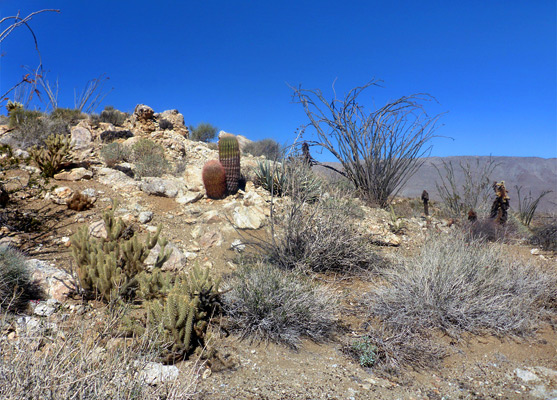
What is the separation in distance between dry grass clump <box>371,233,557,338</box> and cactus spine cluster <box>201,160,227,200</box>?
387cm

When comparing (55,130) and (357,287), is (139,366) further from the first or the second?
(55,130)

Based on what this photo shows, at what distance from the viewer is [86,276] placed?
366 centimetres

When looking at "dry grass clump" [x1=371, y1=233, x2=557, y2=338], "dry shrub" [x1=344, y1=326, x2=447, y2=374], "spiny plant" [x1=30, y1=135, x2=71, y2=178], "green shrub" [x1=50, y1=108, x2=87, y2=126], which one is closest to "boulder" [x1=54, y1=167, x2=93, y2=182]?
"spiny plant" [x1=30, y1=135, x2=71, y2=178]

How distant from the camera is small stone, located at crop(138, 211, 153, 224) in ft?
18.9

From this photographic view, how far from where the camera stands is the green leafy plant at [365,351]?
298 cm

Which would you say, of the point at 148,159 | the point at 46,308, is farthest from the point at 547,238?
the point at 148,159

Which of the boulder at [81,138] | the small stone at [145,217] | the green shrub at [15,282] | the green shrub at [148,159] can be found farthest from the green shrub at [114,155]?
the green shrub at [15,282]

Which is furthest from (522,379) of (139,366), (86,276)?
(86,276)

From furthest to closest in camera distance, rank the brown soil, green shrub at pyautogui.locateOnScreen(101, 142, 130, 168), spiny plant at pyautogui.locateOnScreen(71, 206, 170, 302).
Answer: green shrub at pyautogui.locateOnScreen(101, 142, 130, 168) → spiny plant at pyautogui.locateOnScreen(71, 206, 170, 302) → the brown soil

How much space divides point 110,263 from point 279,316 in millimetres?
1810

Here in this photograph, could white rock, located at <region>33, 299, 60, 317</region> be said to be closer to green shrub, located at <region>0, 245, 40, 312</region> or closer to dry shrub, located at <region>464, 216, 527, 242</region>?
green shrub, located at <region>0, 245, 40, 312</region>

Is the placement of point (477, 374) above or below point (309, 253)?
below

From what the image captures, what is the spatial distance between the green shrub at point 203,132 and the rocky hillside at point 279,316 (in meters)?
11.2

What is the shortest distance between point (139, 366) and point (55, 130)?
448 inches
